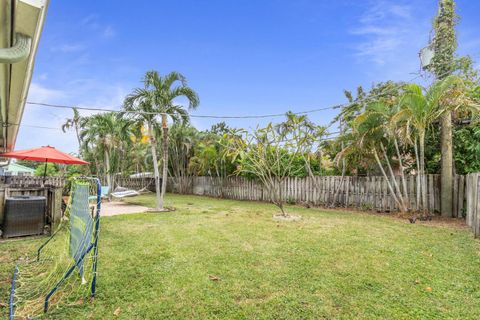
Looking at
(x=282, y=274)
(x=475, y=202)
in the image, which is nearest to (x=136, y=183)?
(x=282, y=274)

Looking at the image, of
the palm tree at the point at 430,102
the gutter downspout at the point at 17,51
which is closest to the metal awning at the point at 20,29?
the gutter downspout at the point at 17,51

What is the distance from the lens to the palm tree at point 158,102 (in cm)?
862

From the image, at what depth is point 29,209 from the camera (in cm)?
496

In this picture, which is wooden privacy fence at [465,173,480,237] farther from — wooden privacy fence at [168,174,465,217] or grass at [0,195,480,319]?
wooden privacy fence at [168,174,465,217]

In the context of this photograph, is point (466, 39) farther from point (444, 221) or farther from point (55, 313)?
point (55, 313)

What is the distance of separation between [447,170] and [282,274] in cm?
624

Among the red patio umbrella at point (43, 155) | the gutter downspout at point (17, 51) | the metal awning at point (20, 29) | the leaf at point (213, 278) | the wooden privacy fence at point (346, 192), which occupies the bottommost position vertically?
the leaf at point (213, 278)

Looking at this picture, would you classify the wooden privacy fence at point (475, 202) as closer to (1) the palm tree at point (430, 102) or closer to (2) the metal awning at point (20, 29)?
(1) the palm tree at point (430, 102)

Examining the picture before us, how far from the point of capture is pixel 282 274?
3.08 meters

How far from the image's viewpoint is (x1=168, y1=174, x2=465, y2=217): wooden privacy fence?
7.18 metres

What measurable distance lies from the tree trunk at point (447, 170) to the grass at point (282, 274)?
1.64m

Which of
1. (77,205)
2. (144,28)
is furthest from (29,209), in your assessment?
(144,28)

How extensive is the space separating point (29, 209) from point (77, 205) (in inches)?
114

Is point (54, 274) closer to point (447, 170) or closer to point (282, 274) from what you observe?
point (282, 274)
